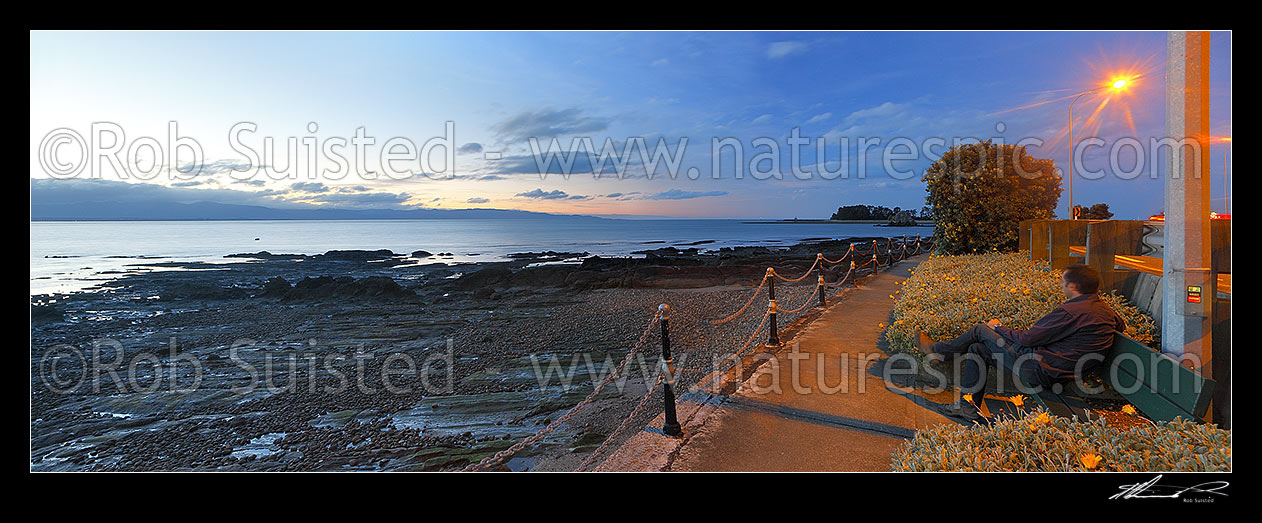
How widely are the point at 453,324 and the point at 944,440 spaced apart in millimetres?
14327

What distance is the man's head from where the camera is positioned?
387 centimetres

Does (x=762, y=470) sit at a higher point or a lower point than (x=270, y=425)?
higher

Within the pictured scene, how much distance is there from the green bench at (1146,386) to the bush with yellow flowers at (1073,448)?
134 millimetres

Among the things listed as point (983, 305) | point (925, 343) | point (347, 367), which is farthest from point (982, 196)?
point (347, 367)

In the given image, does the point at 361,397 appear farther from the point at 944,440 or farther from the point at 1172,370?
the point at 1172,370

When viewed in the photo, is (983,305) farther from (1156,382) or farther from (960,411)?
(1156,382)

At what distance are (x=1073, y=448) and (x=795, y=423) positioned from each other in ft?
6.40

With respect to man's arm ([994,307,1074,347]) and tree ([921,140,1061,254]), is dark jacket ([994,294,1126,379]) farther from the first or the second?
tree ([921,140,1061,254])

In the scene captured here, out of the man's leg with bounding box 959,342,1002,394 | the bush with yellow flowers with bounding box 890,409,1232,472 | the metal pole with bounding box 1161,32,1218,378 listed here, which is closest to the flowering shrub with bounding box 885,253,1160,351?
the man's leg with bounding box 959,342,1002,394

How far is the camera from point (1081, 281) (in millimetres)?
3898

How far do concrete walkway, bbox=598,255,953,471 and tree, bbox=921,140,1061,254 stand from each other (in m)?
10.6

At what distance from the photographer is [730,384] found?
554cm

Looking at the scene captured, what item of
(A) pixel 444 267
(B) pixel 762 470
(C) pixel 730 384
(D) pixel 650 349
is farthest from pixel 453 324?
(A) pixel 444 267

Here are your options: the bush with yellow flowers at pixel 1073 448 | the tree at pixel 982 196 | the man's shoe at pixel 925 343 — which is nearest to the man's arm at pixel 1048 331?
the man's shoe at pixel 925 343
